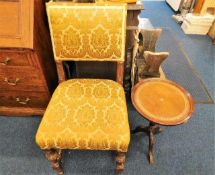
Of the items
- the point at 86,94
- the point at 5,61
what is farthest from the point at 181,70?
the point at 5,61

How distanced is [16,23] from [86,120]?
0.76 metres

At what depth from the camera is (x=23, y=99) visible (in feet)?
5.53

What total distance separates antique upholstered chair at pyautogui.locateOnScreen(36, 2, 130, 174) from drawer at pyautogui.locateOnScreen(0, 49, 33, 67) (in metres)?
0.20

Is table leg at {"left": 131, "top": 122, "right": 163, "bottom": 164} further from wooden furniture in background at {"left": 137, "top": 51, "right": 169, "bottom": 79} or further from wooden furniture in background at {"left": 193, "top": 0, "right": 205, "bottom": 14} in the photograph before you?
wooden furniture in background at {"left": 193, "top": 0, "right": 205, "bottom": 14}

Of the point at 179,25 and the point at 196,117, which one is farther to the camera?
the point at 179,25

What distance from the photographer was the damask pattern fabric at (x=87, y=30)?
120 cm

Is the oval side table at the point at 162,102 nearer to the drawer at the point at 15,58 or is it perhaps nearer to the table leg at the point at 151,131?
the table leg at the point at 151,131

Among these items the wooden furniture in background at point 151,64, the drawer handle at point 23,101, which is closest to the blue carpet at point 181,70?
the wooden furniture in background at point 151,64

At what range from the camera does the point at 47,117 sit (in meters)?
1.21

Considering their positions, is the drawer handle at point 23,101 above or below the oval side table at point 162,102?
below

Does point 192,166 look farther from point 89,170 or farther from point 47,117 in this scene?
point 47,117

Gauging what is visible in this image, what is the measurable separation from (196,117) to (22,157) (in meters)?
1.60

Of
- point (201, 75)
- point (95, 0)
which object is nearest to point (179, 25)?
point (201, 75)

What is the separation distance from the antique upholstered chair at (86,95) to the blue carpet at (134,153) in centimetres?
22
